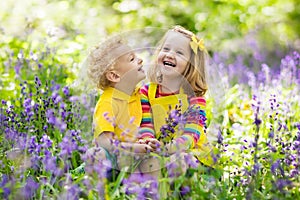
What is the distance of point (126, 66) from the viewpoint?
2.82m

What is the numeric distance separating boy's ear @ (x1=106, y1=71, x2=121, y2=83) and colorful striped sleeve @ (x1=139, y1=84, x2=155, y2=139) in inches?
7.2

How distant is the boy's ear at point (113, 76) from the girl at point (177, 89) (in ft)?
0.60

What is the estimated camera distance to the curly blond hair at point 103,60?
2814 mm

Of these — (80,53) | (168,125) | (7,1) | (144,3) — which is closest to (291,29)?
(144,3)

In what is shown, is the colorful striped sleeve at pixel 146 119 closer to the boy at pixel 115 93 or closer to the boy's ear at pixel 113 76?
the boy at pixel 115 93

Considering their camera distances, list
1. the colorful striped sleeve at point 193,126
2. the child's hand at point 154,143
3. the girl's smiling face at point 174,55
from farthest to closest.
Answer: the girl's smiling face at point 174,55
the colorful striped sleeve at point 193,126
the child's hand at point 154,143

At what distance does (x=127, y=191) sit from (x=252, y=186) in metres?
0.57

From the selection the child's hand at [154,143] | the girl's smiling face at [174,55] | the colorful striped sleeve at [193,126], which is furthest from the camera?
the girl's smiling face at [174,55]

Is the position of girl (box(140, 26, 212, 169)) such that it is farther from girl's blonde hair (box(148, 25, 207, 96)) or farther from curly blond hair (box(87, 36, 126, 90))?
curly blond hair (box(87, 36, 126, 90))

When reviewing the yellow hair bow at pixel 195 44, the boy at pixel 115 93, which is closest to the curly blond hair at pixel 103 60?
the boy at pixel 115 93

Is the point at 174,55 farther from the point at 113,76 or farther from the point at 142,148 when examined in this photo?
the point at 142,148

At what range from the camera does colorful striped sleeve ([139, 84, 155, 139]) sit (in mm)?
2785

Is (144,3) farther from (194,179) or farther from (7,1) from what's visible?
(194,179)

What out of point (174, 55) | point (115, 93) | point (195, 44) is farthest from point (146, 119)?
point (195, 44)
